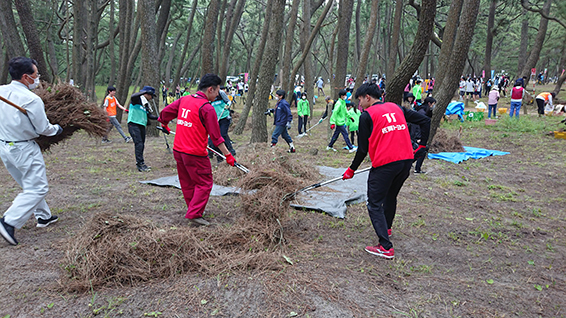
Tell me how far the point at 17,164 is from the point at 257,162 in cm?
424

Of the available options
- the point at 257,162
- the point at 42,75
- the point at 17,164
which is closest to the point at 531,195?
the point at 257,162

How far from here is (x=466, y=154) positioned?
408 inches

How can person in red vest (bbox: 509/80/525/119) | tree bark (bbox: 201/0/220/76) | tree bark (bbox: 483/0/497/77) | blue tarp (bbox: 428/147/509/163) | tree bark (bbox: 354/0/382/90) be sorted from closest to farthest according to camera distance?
blue tarp (bbox: 428/147/509/163)
tree bark (bbox: 201/0/220/76)
tree bark (bbox: 354/0/382/90)
person in red vest (bbox: 509/80/525/119)
tree bark (bbox: 483/0/497/77)

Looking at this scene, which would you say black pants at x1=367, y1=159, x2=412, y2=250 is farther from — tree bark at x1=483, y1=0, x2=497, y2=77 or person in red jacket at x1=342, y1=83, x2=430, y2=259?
tree bark at x1=483, y1=0, x2=497, y2=77

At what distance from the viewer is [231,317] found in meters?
2.95

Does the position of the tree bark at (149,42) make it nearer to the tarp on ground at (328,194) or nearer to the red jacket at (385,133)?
the tarp on ground at (328,194)

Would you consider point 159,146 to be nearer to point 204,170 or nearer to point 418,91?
point 204,170

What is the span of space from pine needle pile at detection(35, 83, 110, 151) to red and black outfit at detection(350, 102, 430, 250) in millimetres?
3979

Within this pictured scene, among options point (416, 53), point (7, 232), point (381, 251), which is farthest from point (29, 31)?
point (381, 251)

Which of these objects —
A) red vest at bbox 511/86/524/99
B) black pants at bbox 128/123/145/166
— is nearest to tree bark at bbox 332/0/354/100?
black pants at bbox 128/123/145/166

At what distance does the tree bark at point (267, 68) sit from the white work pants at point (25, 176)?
594 centimetres

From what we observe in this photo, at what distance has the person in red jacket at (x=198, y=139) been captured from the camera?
4.48 metres

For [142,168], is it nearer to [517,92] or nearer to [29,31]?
[29,31]

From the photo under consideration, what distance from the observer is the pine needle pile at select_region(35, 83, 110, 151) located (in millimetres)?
5148
